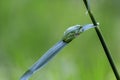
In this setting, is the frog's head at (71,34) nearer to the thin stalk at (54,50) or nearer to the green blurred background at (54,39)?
the thin stalk at (54,50)

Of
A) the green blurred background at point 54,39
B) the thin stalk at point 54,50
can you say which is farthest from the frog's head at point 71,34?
the green blurred background at point 54,39

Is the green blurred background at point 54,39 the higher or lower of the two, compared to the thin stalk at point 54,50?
lower

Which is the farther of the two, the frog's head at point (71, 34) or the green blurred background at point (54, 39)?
the green blurred background at point (54, 39)

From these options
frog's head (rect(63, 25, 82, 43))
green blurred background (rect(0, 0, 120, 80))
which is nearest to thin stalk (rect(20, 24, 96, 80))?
frog's head (rect(63, 25, 82, 43))

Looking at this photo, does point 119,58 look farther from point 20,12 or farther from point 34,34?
point 20,12

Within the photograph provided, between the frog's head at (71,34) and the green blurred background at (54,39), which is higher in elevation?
the frog's head at (71,34)

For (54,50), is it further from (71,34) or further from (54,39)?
(54,39)

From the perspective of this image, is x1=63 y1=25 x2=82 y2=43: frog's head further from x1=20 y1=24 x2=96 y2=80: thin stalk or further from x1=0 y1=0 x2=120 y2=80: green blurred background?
x1=0 y1=0 x2=120 y2=80: green blurred background

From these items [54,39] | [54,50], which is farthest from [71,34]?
[54,39]
